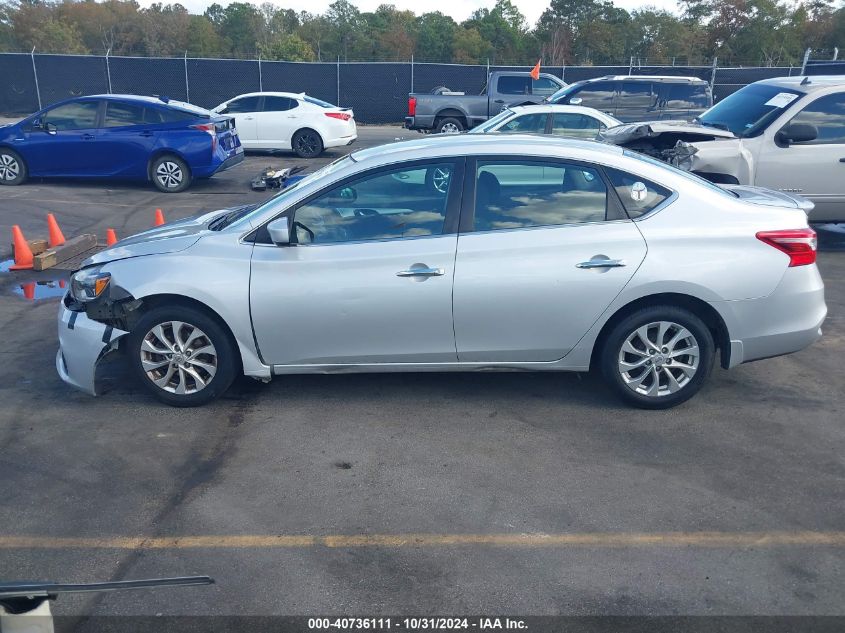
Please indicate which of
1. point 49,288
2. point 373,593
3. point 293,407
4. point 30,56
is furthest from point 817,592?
point 30,56

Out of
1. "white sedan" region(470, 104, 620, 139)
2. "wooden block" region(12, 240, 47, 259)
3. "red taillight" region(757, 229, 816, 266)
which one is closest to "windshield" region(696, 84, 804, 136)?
"white sedan" region(470, 104, 620, 139)

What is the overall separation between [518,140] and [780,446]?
8.37ft

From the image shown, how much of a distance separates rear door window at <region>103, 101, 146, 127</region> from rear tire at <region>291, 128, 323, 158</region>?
5.24 m

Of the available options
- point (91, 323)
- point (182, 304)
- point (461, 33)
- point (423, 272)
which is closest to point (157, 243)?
point (182, 304)

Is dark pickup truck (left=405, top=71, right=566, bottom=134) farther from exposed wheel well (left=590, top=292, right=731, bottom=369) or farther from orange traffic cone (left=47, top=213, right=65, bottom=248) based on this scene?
exposed wheel well (left=590, top=292, right=731, bottom=369)

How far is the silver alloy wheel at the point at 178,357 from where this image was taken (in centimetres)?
528

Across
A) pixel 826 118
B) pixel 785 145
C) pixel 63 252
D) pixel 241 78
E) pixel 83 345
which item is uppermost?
pixel 826 118

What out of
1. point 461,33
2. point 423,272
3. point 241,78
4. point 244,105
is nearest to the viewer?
point 423,272

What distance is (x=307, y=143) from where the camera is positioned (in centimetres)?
1870

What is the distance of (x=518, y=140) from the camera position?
18.2ft

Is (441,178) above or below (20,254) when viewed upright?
above

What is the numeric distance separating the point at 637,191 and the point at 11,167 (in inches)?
488

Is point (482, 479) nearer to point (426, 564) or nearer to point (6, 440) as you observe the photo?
point (426, 564)

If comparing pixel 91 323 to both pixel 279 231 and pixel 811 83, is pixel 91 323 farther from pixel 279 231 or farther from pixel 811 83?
pixel 811 83
